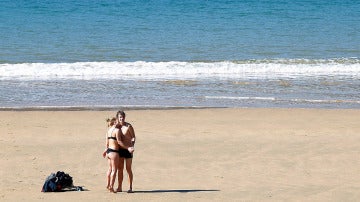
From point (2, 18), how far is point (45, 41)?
1181cm

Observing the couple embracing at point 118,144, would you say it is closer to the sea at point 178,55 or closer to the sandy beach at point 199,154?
the sandy beach at point 199,154

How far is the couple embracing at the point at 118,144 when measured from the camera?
509 inches

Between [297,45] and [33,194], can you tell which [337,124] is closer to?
[33,194]

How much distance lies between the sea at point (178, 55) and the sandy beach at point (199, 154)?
1650 mm

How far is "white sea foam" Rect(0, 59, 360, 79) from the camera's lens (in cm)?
2777

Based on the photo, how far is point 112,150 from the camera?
1310 centimetres

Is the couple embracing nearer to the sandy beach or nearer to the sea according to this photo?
the sandy beach

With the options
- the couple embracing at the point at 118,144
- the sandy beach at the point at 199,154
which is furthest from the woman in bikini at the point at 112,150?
the sandy beach at the point at 199,154

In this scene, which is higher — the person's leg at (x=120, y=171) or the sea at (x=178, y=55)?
the sea at (x=178, y=55)

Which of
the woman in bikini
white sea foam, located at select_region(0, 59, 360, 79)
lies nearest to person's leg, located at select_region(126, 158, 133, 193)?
the woman in bikini

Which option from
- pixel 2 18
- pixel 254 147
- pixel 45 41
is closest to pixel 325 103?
pixel 254 147

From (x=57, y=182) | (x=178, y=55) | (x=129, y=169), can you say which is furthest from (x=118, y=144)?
(x=178, y=55)

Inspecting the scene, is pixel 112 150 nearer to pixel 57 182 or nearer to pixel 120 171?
pixel 120 171

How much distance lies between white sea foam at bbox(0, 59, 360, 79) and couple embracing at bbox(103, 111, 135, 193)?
14.1 m
